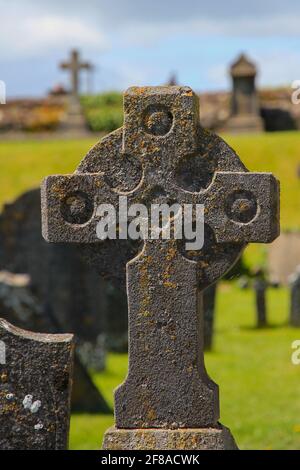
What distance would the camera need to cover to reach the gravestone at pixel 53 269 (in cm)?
1681

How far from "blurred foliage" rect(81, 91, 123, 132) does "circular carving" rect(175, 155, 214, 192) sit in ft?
134

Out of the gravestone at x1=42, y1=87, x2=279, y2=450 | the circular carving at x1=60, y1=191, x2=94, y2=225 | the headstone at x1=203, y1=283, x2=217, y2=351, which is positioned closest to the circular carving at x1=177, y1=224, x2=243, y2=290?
the gravestone at x1=42, y1=87, x2=279, y2=450

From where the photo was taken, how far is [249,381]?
14938 mm

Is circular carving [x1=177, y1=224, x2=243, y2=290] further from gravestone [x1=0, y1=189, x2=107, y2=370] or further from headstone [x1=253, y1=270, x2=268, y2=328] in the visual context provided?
headstone [x1=253, y1=270, x2=268, y2=328]

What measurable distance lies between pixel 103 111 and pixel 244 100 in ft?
17.9

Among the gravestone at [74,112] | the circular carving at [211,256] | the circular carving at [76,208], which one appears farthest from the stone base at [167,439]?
the gravestone at [74,112]

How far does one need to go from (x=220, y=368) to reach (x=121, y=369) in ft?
3.92

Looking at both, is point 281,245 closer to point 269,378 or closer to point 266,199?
point 269,378

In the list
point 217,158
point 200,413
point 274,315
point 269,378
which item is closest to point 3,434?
point 200,413

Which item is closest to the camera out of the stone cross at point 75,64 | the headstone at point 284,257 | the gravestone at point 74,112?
the headstone at point 284,257

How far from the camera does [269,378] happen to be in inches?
597

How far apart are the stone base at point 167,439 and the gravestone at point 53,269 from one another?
9.28 meters

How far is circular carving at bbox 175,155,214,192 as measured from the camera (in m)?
7.45

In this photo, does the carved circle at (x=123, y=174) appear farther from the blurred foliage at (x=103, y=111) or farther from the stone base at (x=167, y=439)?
the blurred foliage at (x=103, y=111)
